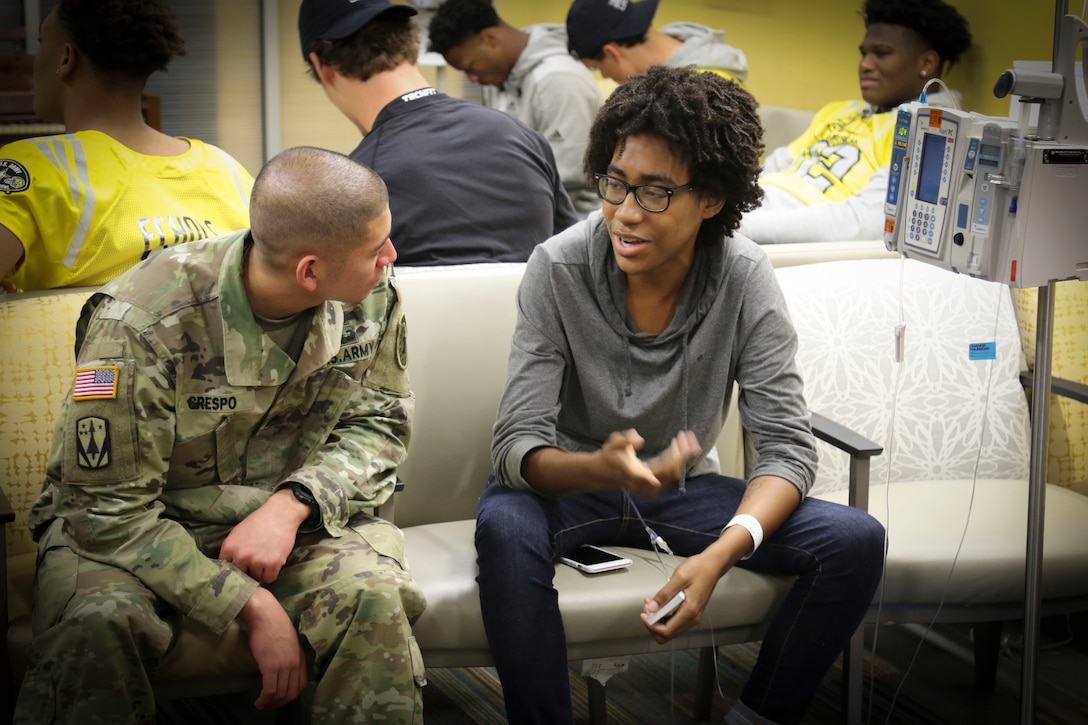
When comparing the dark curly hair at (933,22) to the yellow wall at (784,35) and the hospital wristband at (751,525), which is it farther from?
the hospital wristband at (751,525)

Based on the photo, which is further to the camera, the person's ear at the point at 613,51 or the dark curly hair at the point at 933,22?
the person's ear at the point at 613,51

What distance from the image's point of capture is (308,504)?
1770mm

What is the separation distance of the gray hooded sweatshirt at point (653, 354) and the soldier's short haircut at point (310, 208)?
1.43 ft

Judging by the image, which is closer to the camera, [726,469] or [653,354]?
[653,354]

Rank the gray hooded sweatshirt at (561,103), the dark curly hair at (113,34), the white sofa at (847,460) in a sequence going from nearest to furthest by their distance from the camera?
1. the white sofa at (847,460)
2. the dark curly hair at (113,34)
3. the gray hooded sweatshirt at (561,103)

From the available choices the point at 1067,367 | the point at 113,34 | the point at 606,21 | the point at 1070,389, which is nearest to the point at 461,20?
the point at 606,21

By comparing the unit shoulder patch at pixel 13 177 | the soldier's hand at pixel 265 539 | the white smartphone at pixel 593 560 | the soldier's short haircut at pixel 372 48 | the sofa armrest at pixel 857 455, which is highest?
the soldier's short haircut at pixel 372 48

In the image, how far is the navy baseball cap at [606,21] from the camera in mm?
4031

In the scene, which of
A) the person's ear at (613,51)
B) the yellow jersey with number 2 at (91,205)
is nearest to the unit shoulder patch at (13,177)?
the yellow jersey with number 2 at (91,205)

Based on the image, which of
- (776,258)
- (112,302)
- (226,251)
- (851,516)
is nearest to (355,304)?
(226,251)

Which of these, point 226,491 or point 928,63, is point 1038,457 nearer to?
point 226,491

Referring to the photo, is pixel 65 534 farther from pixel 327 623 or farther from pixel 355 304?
pixel 355 304

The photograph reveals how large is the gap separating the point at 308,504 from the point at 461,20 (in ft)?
9.19

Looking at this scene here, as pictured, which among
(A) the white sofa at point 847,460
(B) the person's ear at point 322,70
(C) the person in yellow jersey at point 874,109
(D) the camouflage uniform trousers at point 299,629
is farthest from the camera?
(C) the person in yellow jersey at point 874,109
